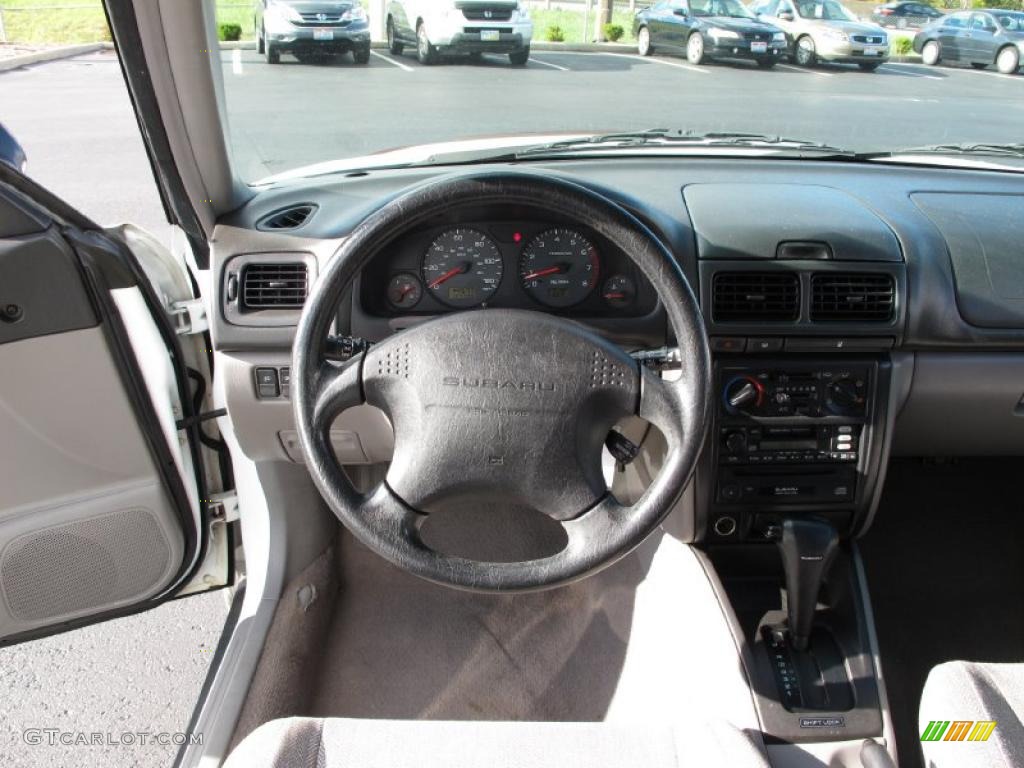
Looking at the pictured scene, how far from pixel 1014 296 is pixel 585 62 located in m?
1.36

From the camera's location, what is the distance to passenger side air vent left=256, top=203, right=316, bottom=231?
2.03 m

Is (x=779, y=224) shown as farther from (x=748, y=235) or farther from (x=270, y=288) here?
(x=270, y=288)

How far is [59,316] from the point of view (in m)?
1.96

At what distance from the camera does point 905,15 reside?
2385 millimetres

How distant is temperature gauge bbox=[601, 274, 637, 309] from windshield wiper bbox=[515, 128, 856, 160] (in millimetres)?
601

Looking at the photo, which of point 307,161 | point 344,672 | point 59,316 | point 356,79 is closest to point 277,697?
point 344,672

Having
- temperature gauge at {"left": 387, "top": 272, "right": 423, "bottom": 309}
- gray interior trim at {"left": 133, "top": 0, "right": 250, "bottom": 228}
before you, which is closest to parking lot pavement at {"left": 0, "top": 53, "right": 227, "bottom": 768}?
gray interior trim at {"left": 133, "top": 0, "right": 250, "bottom": 228}

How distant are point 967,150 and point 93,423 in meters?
2.45

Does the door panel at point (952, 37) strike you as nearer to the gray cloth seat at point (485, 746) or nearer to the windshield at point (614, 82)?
the windshield at point (614, 82)

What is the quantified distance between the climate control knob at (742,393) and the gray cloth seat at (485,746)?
768mm

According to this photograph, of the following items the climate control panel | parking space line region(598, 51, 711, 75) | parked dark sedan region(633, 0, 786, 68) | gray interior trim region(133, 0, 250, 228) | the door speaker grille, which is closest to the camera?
gray interior trim region(133, 0, 250, 228)

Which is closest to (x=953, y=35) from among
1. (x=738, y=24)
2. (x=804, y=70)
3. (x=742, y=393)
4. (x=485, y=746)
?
(x=804, y=70)

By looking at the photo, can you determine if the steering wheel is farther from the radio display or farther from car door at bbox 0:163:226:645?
car door at bbox 0:163:226:645

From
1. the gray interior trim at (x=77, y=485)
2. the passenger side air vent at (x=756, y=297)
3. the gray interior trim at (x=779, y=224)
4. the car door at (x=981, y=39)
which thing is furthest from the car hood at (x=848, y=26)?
the gray interior trim at (x=77, y=485)
